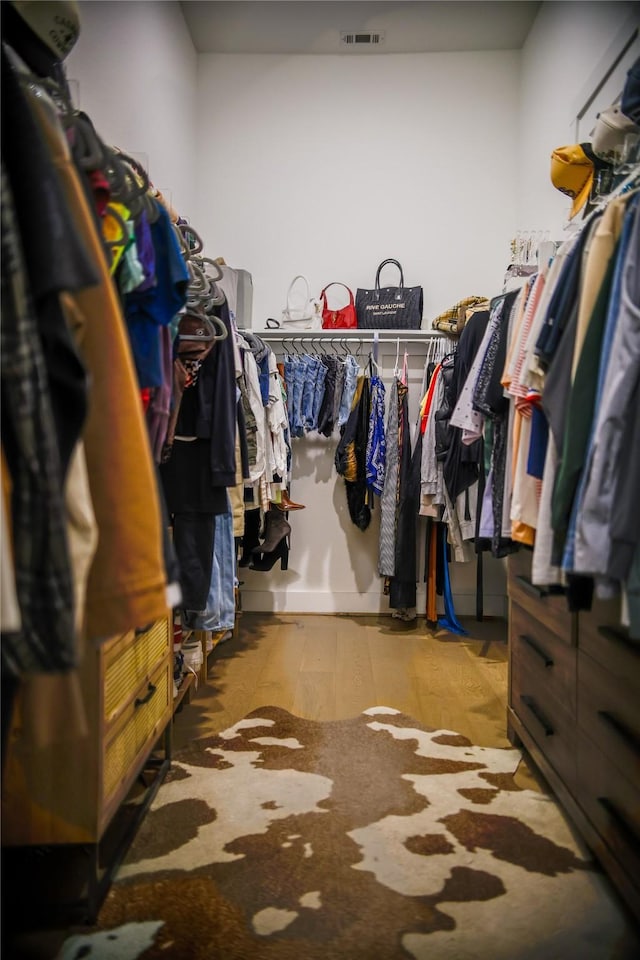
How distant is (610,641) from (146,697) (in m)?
1.18

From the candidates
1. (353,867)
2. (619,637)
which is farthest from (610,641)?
(353,867)

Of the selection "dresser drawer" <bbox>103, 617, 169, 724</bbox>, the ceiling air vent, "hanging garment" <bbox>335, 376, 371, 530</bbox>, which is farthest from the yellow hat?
the ceiling air vent

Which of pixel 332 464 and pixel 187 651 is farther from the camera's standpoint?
pixel 332 464

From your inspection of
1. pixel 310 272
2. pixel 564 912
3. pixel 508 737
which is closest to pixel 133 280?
pixel 564 912

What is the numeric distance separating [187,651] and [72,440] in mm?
1897

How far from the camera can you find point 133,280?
3.27 feet

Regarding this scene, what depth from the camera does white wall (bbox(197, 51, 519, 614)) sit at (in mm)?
3789

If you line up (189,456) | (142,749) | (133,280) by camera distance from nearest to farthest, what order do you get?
(133,280) < (142,749) < (189,456)

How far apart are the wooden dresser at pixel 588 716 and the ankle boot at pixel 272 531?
1.59 m

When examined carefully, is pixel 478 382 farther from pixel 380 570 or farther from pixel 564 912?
pixel 380 570

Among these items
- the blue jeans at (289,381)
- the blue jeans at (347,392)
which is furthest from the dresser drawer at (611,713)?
the blue jeans at (289,381)

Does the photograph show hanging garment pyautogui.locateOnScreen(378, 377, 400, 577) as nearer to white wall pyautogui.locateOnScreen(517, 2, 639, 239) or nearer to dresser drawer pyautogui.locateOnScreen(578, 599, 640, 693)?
white wall pyautogui.locateOnScreen(517, 2, 639, 239)

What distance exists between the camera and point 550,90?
3166mm

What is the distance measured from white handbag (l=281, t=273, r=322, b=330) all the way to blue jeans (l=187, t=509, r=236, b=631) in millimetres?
2029
